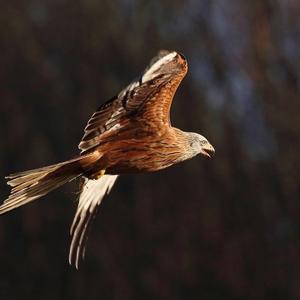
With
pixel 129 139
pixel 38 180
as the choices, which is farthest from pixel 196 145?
pixel 38 180

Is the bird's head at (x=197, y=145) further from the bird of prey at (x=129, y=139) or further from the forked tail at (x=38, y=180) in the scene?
the forked tail at (x=38, y=180)

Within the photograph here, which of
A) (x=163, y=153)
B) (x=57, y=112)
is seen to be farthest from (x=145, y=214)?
(x=163, y=153)

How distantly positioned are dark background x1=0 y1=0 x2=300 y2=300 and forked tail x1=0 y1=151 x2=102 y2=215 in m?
13.7

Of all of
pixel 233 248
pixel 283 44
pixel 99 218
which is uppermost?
pixel 283 44

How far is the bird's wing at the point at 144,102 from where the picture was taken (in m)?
8.51

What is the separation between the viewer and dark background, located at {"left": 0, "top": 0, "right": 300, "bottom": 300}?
23219 millimetres

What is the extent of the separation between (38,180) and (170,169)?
51.2 feet

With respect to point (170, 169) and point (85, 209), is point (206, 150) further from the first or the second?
point (170, 169)

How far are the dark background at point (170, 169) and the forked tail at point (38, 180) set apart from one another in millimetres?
13714

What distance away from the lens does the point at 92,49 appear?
26.4m

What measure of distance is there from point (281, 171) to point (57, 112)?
4184mm

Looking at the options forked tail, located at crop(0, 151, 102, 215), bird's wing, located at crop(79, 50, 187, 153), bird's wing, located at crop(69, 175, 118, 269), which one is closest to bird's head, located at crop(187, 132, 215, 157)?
bird's wing, located at crop(79, 50, 187, 153)

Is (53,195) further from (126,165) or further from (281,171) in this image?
(126,165)

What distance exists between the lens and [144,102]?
8617 millimetres
